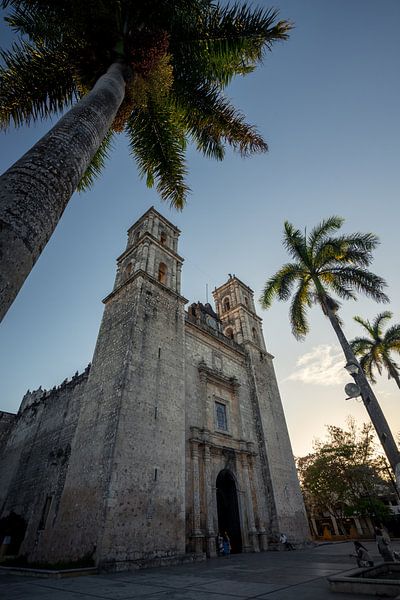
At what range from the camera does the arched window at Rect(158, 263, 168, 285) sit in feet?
61.6

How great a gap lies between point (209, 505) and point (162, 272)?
12875 millimetres

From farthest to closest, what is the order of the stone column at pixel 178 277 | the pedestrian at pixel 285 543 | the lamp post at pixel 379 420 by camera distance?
the stone column at pixel 178 277, the pedestrian at pixel 285 543, the lamp post at pixel 379 420

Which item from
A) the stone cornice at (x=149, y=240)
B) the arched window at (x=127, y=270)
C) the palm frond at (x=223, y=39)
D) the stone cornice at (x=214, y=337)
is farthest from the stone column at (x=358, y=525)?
the palm frond at (x=223, y=39)

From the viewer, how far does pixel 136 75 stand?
259 inches

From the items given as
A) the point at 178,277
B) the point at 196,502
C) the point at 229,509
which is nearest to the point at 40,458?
the point at 196,502

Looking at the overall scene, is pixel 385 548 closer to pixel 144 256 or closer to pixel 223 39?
pixel 223 39

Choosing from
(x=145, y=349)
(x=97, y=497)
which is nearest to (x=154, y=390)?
(x=145, y=349)

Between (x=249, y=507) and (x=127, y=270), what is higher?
(x=127, y=270)

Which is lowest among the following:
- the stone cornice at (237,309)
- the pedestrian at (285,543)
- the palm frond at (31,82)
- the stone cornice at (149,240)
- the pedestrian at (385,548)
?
the pedestrian at (385,548)

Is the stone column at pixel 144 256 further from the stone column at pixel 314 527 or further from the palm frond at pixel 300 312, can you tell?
the stone column at pixel 314 527

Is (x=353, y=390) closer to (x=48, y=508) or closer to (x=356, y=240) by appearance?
(x=356, y=240)

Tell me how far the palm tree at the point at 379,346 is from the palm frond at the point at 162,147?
61.4 ft

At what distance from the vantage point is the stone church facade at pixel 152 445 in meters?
10.5

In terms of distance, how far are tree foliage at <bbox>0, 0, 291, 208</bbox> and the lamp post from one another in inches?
288
